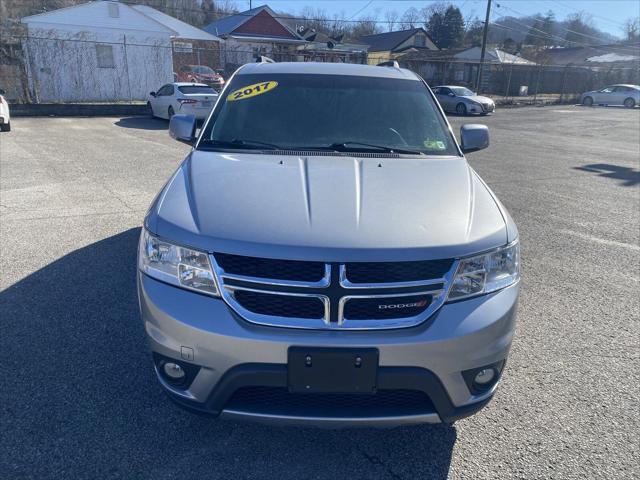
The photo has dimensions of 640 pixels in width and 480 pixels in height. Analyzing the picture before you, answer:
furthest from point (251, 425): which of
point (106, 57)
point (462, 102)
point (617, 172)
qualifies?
point (106, 57)

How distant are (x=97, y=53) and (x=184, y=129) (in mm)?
23415

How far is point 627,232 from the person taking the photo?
20.0ft

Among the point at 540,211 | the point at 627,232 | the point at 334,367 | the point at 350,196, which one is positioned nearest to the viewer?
the point at 334,367

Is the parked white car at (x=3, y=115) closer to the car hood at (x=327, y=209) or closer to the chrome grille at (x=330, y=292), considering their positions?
the car hood at (x=327, y=209)

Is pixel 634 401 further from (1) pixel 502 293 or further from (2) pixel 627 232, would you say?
(2) pixel 627 232

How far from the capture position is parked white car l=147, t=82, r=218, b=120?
15336mm

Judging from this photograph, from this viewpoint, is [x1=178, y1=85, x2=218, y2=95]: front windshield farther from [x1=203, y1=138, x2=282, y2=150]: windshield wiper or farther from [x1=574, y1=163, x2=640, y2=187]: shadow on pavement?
[x1=203, y1=138, x2=282, y2=150]: windshield wiper

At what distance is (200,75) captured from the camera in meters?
27.4

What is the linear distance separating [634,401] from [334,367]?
2106mm

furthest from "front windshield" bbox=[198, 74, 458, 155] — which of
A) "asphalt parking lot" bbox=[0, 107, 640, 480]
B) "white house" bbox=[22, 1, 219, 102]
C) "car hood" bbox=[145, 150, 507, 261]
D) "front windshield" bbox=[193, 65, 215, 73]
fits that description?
"front windshield" bbox=[193, 65, 215, 73]

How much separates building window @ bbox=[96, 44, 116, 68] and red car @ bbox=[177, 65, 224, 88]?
13.6ft

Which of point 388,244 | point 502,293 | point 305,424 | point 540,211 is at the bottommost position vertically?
point 540,211

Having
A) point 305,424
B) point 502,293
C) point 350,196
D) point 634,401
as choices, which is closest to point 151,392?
point 305,424

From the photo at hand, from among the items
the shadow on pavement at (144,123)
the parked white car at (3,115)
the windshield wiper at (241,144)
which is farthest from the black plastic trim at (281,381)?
the shadow on pavement at (144,123)
